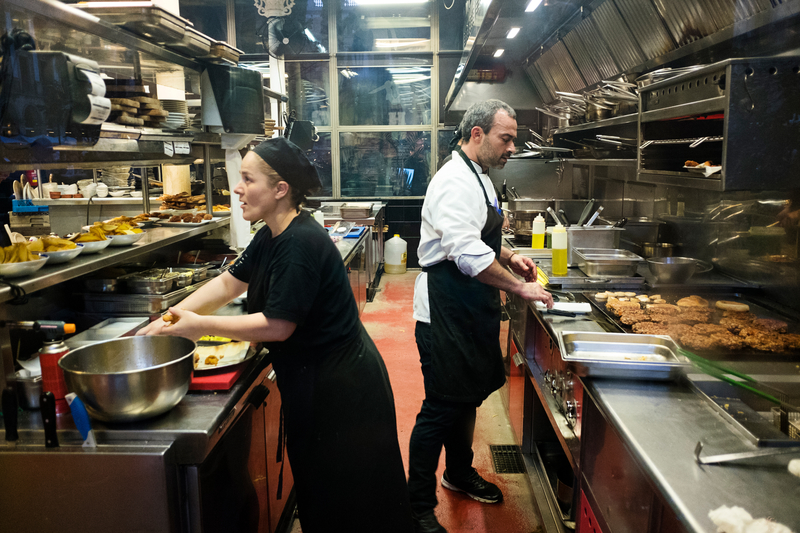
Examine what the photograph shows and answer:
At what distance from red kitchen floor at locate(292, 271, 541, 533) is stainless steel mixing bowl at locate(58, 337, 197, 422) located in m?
1.27

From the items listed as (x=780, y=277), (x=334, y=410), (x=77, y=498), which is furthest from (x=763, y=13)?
(x=77, y=498)

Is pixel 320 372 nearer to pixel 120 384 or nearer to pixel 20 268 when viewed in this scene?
pixel 120 384

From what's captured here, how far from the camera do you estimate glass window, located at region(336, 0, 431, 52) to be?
804 cm

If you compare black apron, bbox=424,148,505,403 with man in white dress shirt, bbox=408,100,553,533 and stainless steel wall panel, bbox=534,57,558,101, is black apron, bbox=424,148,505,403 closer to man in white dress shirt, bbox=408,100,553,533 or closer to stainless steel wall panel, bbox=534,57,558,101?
man in white dress shirt, bbox=408,100,553,533

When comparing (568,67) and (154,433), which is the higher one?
(568,67)

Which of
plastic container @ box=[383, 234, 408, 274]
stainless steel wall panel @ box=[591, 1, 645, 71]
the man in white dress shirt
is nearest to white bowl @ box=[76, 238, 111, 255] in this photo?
the man in white dress shirt

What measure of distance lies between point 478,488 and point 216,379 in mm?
1532

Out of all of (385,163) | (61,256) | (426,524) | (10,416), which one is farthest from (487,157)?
(385,163)

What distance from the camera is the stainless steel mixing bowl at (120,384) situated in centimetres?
148

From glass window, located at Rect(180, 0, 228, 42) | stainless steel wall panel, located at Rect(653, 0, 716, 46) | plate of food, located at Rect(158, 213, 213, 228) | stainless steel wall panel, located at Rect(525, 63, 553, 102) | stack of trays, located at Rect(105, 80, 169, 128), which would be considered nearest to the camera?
stack of trays, located at Rect(105, 80, 169, 128)

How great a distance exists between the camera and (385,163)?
843 cm

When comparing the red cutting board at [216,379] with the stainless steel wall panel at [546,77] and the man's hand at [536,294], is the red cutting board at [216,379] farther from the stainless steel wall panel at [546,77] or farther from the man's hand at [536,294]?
the stainless steel wall panel at [546,77]

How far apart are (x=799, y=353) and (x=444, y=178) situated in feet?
4.70

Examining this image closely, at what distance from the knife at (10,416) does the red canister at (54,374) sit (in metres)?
0.15
